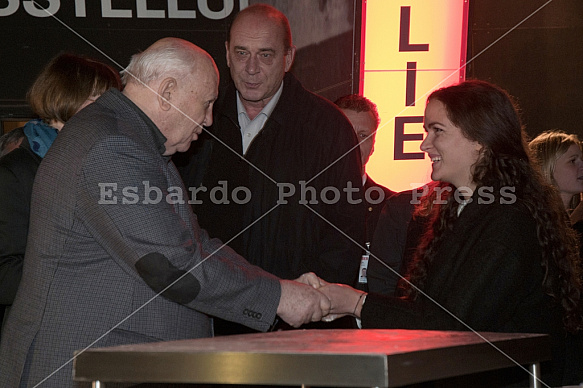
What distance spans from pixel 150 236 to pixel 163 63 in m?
0.61

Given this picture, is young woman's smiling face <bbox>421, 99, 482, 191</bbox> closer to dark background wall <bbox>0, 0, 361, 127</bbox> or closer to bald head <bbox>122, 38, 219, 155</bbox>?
bald head <bbox>122, 38, 219, 155</bbox>

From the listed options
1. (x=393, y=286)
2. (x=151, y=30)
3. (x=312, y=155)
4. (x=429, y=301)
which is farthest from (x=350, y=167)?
(x=151, y=30)

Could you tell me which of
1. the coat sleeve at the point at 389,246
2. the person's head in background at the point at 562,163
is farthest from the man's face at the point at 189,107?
the person's head in background at the point at 562,163

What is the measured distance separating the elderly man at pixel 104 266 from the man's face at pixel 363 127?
2164 millimetres

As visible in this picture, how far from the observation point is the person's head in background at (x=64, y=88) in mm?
2920

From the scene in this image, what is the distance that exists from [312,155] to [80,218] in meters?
1.53

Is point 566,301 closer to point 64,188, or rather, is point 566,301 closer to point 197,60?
point 197,60

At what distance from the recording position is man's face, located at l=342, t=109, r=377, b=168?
4.24 m

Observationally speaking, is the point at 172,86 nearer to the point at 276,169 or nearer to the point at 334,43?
the point at 276,169

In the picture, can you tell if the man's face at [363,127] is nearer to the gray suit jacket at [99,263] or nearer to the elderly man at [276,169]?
the elderly man at [276,169]

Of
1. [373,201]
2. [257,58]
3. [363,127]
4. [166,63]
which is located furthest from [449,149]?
[363,127]

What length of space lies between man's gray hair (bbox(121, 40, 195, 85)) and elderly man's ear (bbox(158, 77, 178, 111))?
0.07 ft

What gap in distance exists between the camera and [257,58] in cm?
356

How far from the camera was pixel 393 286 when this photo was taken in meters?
3.54
